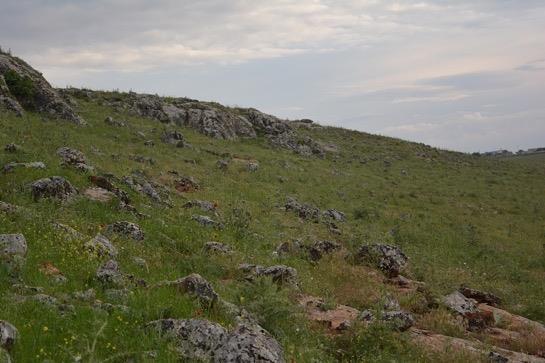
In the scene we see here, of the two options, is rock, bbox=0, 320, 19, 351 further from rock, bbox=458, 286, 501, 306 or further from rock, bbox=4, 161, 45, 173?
rock, bbox=458, 286, 501, 306

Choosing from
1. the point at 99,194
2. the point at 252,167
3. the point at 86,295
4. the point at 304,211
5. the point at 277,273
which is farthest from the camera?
the point at 252,167

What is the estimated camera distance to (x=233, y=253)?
14531 mm

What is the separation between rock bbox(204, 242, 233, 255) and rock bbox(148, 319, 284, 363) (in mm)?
6671

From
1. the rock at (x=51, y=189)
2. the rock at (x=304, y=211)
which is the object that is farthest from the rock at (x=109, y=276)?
the rock at (x=304, y=211)

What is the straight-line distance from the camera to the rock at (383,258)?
56.7 ft

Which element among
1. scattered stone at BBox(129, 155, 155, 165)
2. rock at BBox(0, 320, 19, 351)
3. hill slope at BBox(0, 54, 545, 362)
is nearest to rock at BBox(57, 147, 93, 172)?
hill slope at BBox(0, 54, 545, 362)

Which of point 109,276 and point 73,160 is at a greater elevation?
→ point 73,160

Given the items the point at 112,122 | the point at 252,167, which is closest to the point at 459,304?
the point at 252,167

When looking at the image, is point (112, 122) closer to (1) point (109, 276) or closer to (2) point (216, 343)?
(1) point (109, 276)

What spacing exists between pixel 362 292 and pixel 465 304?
9.56 feet

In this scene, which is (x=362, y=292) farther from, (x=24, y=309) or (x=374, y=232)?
(x=374, y=232)

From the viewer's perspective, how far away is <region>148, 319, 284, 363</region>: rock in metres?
6.78

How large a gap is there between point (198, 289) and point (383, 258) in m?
9.84

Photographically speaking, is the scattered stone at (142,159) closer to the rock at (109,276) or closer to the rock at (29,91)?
the rock at (29,91)
